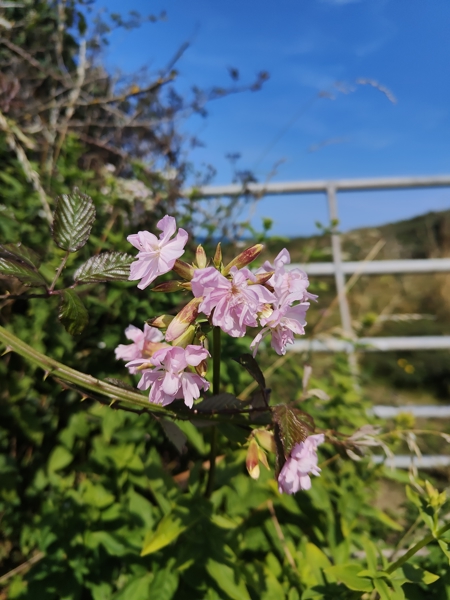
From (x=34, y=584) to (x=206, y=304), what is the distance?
0.81m

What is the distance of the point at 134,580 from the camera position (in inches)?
33.2

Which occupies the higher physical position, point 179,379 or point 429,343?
point 429,343

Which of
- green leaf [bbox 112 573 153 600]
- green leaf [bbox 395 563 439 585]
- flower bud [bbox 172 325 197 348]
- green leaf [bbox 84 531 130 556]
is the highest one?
flower bud [bbox 172 325 197 348]

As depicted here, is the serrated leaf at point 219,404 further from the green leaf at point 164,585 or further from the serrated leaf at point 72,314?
the green leaf at point 164,585

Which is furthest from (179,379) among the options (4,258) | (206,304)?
(4,258)

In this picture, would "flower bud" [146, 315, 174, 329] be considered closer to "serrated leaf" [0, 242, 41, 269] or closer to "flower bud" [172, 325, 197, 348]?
"flower bud" [172, 325, 197, 348]

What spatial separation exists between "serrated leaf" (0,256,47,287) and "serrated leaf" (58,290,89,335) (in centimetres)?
4

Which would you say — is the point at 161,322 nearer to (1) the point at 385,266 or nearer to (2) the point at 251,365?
(2) the point at 251,365

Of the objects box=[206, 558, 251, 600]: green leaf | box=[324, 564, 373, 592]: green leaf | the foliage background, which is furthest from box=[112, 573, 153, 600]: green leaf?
box=[324, 564, 373, 592]: green leaf

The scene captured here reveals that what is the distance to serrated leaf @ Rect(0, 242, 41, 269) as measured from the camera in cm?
53

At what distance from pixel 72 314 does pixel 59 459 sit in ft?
2.66

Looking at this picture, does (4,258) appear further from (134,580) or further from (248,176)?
(248,176)

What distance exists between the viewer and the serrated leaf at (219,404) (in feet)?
1.78

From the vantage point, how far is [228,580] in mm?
748
